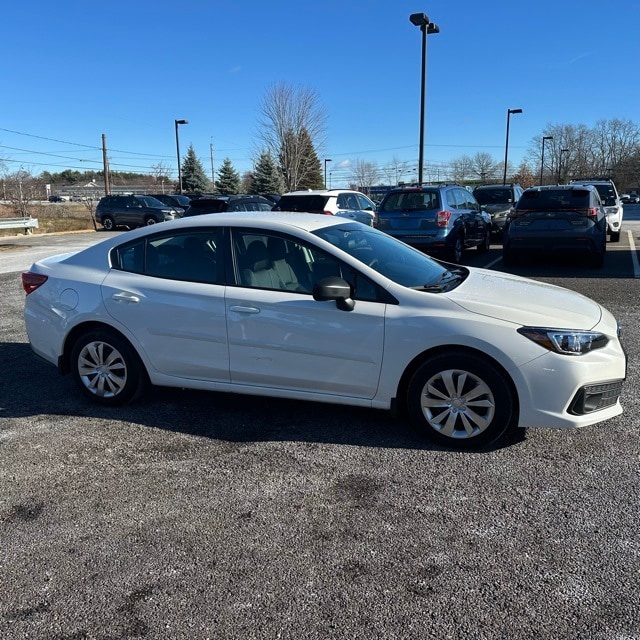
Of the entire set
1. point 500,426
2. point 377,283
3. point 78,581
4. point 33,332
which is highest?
point 377,283

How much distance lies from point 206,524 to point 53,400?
256cm

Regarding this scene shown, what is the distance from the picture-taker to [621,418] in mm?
4301

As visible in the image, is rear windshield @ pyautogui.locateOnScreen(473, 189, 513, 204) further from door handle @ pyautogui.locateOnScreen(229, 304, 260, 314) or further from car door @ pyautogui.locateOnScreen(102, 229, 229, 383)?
door handle @ pyautogui.locateOnScreen(229, 304, 260, 314)

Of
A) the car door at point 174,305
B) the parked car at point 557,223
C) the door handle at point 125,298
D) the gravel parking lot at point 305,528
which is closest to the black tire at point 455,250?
the parked car at point 557,223

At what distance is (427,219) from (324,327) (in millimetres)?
8250

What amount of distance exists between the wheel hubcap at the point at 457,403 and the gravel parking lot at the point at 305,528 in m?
0.18

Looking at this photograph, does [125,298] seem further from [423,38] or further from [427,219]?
[423,38]

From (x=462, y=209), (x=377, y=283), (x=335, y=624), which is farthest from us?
(x=462, y=209)

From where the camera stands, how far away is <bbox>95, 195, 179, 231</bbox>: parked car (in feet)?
90.3

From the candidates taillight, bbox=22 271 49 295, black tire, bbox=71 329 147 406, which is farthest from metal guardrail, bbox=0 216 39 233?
black tire, bbox=71 329 147 406

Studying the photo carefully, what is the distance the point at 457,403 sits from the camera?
3.76m

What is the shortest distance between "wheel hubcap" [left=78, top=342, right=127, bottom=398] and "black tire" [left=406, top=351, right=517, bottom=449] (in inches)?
91.5

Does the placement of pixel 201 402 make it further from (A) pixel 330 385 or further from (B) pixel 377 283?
(B) pixel 377 283

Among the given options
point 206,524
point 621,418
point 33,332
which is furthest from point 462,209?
point 206,524
